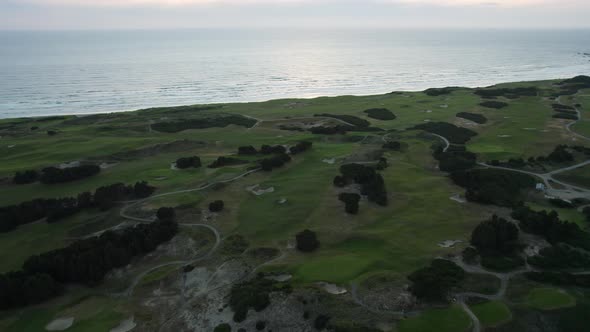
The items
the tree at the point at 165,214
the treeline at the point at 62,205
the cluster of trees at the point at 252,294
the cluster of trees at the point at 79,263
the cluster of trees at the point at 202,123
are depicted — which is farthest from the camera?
the cluster of trees at the point at 202,123

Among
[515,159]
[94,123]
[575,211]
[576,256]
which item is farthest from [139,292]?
[94,123]

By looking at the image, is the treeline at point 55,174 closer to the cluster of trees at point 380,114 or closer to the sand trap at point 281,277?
the sand trap at point 281,277

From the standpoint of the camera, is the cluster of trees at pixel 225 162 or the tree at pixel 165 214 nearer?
the tree at pixel 165 214

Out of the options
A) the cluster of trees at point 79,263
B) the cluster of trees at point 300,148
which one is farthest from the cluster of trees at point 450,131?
the cluster of trees at point 79,263

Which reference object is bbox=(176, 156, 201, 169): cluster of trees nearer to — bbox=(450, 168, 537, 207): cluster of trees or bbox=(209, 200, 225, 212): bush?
bbox=(209, 200, 225, 212): bush

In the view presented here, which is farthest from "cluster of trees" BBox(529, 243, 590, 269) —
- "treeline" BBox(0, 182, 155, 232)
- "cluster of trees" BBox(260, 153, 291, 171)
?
"treeline" BBox(0, 182, 155, 232)

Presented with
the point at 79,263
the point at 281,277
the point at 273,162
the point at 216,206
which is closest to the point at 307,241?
the point at 281,277

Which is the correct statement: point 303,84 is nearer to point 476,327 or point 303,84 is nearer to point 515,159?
point 515,159
